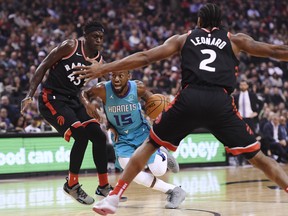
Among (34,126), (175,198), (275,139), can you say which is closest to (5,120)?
(34,126)

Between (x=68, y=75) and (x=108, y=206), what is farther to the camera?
(x=68, y=75)

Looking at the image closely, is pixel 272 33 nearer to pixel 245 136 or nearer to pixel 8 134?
pixel 8 134

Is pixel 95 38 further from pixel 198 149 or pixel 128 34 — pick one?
pixel 128 34

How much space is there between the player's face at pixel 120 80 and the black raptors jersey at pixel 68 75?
0.40 m

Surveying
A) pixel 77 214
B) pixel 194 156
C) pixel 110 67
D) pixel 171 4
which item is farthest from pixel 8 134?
pixel 171 4

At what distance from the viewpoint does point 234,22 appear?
23266 millimetres

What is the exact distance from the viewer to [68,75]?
732 centimetres

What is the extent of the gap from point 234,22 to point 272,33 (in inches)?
57.0

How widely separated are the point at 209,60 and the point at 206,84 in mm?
203

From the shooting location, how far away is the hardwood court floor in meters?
6.59

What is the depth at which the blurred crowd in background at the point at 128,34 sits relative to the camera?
50.0 feet

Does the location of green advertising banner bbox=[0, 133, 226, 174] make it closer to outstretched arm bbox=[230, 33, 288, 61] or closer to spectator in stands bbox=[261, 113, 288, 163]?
spectator in stands bbox=[261, 113, 288, 163]

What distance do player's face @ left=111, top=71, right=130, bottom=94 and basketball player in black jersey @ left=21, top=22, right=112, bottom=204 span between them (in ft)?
1.31

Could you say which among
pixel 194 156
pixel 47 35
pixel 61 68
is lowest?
pixel 194 156
